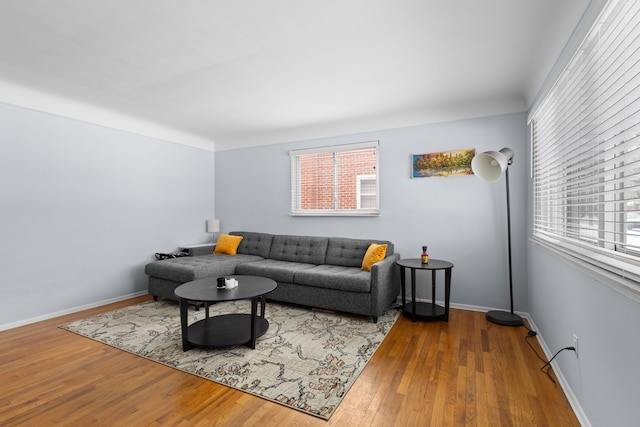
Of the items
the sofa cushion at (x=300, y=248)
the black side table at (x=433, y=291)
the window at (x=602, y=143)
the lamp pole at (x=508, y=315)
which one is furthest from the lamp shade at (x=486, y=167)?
the sofa cushion at (x=300, y=248)

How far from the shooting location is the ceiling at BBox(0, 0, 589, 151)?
2.11m

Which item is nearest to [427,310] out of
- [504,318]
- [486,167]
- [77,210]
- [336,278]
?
[504,318]

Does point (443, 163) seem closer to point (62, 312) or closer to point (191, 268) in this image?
point (191, 268)

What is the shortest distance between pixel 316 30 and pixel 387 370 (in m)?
2.66

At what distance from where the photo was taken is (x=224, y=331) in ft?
9.87

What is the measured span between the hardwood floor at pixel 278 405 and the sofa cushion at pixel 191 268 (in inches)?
45.2

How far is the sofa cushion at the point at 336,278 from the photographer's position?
138 inches

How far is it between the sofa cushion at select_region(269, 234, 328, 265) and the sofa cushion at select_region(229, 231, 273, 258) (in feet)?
0.36

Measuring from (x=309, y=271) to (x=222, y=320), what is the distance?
3.84 feet

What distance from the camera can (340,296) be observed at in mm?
3639

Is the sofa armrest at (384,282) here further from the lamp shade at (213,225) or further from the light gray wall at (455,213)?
the lamp shade at (213,225)

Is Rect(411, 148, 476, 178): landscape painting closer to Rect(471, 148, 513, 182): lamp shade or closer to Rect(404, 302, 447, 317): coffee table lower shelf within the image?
Rect(471, 148, 513, 182): lamp shade

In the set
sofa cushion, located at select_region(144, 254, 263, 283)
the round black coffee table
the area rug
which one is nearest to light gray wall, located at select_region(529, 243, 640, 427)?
the area rug

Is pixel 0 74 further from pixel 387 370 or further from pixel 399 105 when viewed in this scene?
pixel 387 370
